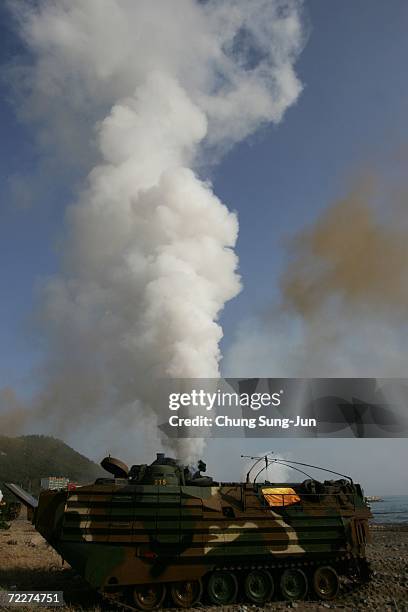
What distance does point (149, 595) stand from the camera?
1107 centimetres

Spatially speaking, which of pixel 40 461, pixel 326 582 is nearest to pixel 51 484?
pixel 326 582

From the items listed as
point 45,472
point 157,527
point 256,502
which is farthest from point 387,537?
point 45,472

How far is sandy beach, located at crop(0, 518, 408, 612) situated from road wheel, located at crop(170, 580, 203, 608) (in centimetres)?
46

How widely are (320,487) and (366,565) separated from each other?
2.16 metres

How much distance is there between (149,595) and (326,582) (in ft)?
14.7

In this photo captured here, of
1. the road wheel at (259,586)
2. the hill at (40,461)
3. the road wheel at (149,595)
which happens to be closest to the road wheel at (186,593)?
the road wheel at (149,595)

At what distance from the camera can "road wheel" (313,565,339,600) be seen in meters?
11.7

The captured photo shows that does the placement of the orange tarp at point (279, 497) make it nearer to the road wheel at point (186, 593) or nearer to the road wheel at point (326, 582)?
the road wheel at point (326, 582)

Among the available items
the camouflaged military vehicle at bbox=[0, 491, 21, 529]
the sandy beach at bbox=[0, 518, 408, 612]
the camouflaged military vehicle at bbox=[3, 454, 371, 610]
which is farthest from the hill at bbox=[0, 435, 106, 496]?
the camouflaged military vehicle at bbox=[3, 454, 371, 610]

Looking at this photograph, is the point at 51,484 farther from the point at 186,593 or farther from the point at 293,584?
the point at 293,584

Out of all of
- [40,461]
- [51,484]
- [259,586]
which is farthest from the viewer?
[40,461]

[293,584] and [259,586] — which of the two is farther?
[293,584]

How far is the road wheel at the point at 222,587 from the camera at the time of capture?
11227mm

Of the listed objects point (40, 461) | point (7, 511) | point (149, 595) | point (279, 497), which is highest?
point (40, 461)
